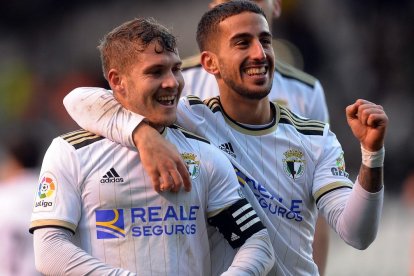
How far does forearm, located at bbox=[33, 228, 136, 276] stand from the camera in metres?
3.98

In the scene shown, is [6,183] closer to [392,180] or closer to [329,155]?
[329,155]

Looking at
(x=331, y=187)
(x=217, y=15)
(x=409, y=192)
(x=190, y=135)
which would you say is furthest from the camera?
(x=409, y=192)

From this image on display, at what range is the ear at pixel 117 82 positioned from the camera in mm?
4379

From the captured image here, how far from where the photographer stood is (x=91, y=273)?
3.98 m

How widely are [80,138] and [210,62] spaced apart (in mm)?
1096

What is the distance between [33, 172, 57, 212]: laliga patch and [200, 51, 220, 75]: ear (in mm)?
1270

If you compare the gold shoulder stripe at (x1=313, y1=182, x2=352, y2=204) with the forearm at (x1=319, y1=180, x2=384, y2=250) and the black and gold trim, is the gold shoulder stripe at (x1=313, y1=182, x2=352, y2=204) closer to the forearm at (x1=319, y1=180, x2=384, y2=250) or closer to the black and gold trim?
the forearm at (x1=319, y1=180, x2=384, y2=250)

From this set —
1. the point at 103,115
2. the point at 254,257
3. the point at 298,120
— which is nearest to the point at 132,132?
the point at 103,115

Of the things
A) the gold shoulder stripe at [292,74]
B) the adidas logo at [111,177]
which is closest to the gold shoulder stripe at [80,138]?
the adidas logo at [111,177]

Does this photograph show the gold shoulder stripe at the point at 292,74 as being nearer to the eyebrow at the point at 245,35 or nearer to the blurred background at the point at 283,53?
the eyebrow at the point at 245,35

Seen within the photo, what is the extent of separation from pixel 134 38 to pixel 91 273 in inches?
40.6

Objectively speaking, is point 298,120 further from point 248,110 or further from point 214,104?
point 214,104

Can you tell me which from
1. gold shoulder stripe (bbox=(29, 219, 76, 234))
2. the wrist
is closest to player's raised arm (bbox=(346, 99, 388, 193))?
the wrist

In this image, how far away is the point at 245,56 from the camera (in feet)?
16.0
